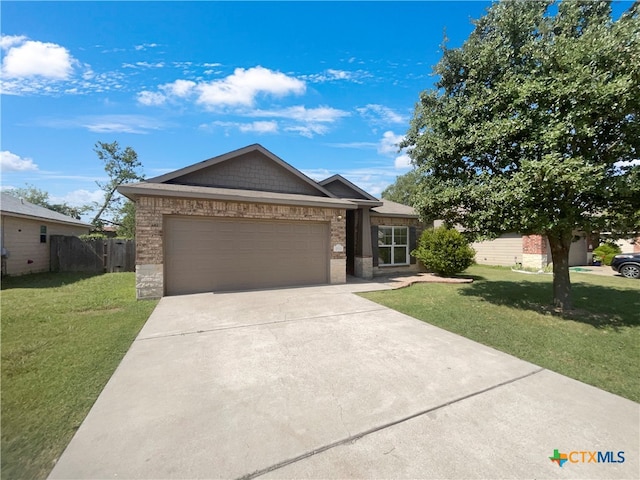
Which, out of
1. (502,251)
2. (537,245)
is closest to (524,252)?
(537,245)

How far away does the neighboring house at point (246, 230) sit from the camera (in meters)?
7.92

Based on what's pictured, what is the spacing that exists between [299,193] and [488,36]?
7.72 m

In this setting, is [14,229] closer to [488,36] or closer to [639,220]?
[488,36]

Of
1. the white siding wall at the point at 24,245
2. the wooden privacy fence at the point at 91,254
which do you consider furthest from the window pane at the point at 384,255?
the white siding wall at the point at 24,245

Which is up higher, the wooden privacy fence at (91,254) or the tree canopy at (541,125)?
the tree canopy at (541,125)

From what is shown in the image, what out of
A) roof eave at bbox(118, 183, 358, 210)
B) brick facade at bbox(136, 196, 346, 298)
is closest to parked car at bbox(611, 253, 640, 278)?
roof eave at bbox(118, 183, 358, 210)

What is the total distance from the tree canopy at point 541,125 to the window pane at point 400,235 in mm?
5611

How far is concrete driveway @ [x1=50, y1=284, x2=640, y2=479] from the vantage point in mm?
2143

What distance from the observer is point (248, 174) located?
11.1 meters

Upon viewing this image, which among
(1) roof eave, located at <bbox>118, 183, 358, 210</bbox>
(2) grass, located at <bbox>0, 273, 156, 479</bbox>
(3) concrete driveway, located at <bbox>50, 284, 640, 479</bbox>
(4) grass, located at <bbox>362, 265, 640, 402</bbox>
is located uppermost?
(1) roof eave, located at <bbox>118, 183, 358, 210</bbox>

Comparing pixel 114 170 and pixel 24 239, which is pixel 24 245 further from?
pixel 114 170

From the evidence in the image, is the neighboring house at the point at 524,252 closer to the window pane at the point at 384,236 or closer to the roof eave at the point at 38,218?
the window pane at the point at 384,236

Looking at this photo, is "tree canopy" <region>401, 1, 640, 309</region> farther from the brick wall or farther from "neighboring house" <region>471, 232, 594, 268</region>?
the brick wall

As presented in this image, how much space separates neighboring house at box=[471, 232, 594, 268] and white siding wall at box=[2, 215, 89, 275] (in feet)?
71.3
